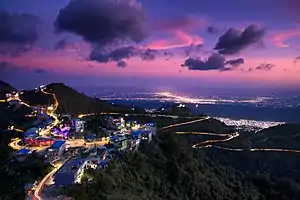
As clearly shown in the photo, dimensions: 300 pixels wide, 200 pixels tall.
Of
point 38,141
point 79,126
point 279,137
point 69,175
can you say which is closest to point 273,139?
point 279,137

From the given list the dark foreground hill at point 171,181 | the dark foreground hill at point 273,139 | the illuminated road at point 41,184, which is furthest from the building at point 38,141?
the dark foreground hill at point 273,139

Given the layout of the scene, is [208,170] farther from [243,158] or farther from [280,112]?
[280,112]

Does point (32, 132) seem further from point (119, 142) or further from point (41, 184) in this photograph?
point (41, 184)

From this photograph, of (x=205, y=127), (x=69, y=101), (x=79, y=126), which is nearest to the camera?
(x=79, y=126)

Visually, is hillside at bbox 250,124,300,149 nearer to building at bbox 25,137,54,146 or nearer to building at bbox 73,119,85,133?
building at bbox 73,119,85,133

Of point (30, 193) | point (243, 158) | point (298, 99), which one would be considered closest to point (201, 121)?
point (243, 158)

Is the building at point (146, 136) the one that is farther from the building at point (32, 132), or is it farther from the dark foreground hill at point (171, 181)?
the building at point (32, 132)

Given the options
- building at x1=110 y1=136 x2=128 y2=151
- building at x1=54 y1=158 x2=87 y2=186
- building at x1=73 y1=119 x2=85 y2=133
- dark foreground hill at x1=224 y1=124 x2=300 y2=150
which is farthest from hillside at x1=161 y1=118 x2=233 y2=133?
building at x1=54 y1=158 x2=87 y2=186
